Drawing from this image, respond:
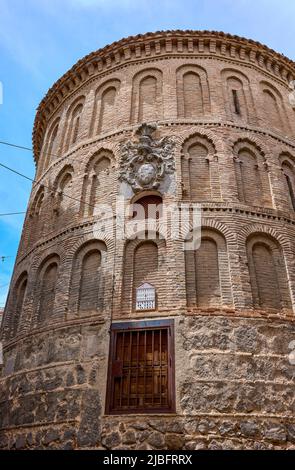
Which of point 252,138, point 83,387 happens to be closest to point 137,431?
point 83,387

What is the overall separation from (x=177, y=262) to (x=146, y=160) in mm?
3363

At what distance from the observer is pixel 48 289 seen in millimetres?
11320

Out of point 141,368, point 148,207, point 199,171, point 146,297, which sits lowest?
point 141,368

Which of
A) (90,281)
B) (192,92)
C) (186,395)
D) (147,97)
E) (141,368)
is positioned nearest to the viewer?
(186,395)

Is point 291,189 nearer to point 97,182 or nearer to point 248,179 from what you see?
point 248,179

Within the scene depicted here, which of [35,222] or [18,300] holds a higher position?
[35,222]

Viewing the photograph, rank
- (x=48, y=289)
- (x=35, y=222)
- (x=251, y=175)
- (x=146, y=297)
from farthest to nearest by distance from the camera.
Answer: (x=35, y=222) < (x=251, y=175) < (x=48, y=289) < (x=146, y=297)

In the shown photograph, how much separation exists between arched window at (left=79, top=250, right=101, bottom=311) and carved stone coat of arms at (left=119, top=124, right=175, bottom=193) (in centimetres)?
214

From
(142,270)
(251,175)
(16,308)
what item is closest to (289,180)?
(251,175)

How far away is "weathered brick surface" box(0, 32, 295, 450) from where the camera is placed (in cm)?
812

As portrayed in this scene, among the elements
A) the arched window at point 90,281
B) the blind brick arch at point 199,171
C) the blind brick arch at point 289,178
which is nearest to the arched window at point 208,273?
the blind brick arch at point 199,171

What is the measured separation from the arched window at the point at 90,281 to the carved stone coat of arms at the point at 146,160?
214cm

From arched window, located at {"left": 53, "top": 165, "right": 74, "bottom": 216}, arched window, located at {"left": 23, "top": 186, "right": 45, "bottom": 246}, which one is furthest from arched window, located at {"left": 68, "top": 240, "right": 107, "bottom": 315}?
arched window, located at {"left": 23, "top": 186, "right": 45, "bottom": 246}
